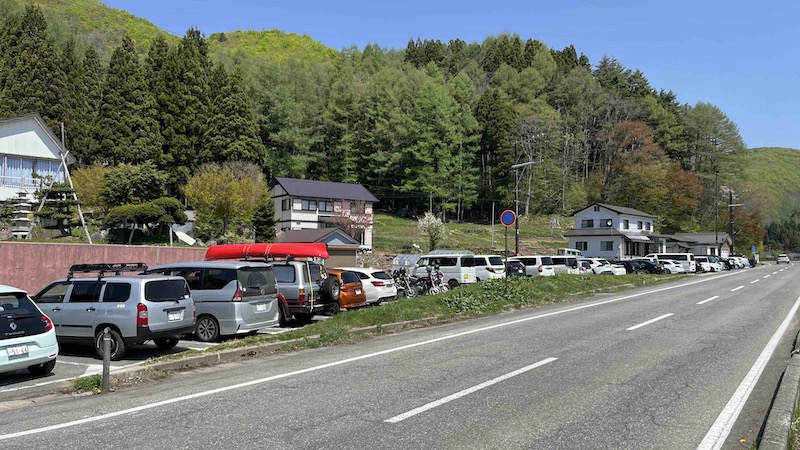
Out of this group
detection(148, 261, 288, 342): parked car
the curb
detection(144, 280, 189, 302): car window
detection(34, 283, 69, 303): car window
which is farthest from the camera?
detection(148, 261, 288, 342): parked car

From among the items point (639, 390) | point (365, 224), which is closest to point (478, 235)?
point (365, 224)

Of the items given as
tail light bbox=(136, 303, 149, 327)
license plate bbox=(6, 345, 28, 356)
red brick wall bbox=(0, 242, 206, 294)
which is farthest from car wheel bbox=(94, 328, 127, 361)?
red brick wall bbox=(0, 242, 206, 294)

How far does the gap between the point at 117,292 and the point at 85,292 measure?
2.76 ft

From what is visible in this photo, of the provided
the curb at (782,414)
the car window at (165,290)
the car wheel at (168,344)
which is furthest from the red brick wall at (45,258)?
the curb at (782,414)

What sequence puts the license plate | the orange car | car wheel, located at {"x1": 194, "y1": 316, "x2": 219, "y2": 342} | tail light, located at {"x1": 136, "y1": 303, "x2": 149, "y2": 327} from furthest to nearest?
1. the orange car
2. car wheel, located at {"x1": 194, "y1": 316, "x2": 219, "y2": 342}
3. tail light, located at {"x1": 136, "y1": 303, "x2": 149, "y2": 327}
4. the license plate

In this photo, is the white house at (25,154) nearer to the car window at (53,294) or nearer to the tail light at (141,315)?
the car window at (53,294)

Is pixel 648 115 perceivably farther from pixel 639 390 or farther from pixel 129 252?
pixel 639 390

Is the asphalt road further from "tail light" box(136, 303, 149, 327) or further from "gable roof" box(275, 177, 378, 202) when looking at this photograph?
"gable roof" box(275, 177, 378, 202)

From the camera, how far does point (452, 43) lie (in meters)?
124

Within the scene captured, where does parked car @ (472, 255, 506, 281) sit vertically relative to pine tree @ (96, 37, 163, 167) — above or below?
below

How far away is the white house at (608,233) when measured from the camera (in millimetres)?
62656

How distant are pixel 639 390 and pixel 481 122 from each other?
80487mm

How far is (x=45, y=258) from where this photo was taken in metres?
22.2

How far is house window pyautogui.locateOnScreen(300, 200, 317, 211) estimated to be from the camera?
5825cm
